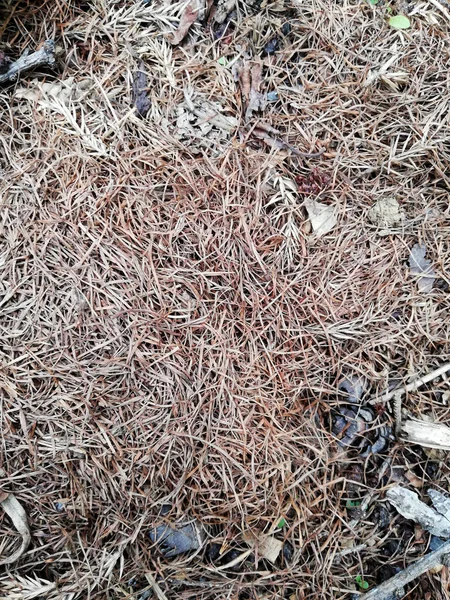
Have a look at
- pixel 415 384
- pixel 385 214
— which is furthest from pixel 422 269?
pixel 415 384

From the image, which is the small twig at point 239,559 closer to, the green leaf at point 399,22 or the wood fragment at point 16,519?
the wood fragment at point 16,519

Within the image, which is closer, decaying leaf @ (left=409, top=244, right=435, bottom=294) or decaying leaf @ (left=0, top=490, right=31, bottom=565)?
decaying leaf @ (left=0, top=490, right=31, bottom=565)

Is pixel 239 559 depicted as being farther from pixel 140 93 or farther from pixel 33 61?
pixel 33 61

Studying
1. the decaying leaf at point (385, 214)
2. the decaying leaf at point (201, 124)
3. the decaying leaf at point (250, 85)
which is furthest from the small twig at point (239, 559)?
the decaying leaf at point (250, 85)

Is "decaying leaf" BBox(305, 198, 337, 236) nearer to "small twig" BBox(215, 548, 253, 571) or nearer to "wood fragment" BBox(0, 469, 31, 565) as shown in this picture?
"small twig" BBox(215, 548, 253, 571)

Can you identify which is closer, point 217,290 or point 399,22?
point 217,290

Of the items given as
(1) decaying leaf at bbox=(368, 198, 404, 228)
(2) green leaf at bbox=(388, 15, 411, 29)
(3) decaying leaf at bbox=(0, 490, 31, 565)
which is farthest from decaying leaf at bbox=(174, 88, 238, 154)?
(3) decaying leaf at bbox=(0, 490, 31, 565)

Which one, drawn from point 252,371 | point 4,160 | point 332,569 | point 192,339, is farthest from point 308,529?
point 4,160
